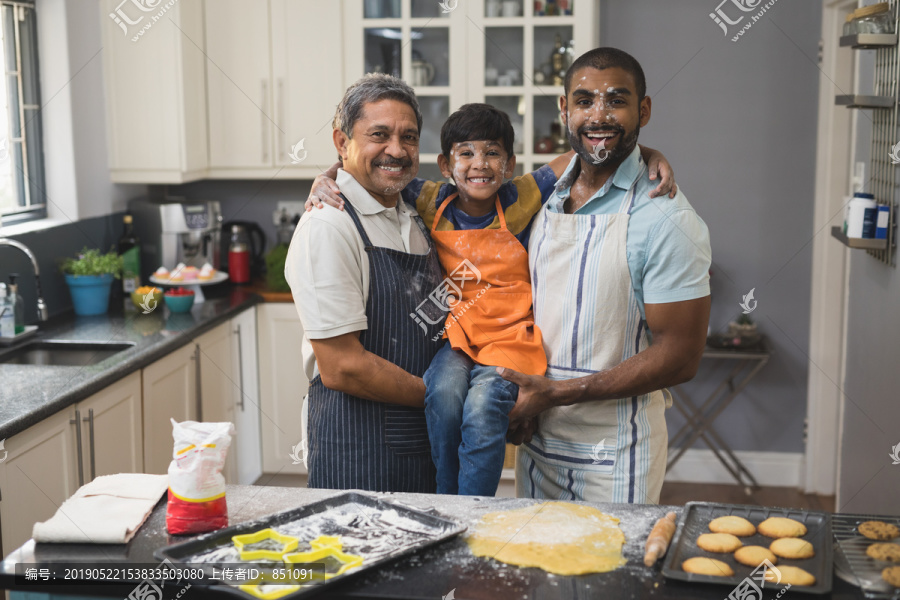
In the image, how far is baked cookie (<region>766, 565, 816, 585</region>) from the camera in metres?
1.16

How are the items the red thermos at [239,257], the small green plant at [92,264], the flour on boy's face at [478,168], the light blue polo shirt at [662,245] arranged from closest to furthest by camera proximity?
1. the light blue polo shirt at [662,245]
2. the flour on boy's face at [478,168]
3. the small green plant at [92,264]
4. the red thermos at [239,257]

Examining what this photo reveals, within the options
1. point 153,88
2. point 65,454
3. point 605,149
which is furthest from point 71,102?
point 605,149

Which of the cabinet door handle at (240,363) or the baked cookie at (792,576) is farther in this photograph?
the cabinet door handle at (240,363)

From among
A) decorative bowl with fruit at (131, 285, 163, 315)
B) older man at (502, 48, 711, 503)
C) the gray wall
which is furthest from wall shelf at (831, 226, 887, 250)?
decorative bowl with fruit at (131, 285, 163, 315)

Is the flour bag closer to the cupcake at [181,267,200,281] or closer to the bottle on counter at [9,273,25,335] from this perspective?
the bottle on counter at [9,273,25,335]

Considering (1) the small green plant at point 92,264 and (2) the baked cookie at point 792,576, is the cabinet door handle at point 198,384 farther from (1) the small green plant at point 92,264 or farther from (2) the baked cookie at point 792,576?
(2) the baked cookie at point 792,576

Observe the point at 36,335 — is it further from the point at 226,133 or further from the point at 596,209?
the point at 596,209

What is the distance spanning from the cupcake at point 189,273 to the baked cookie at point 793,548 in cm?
277

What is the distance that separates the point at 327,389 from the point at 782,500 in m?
2.75

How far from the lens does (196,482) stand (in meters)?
1.32

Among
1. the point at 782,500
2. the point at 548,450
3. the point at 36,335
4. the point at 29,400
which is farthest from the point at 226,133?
the point at 782,500

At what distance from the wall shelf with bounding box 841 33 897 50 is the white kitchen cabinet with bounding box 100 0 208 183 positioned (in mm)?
2492

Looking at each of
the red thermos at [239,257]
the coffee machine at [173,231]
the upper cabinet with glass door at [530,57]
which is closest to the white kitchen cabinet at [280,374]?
the red thermos at [239,257]

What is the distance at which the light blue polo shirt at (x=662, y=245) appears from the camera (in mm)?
1691
